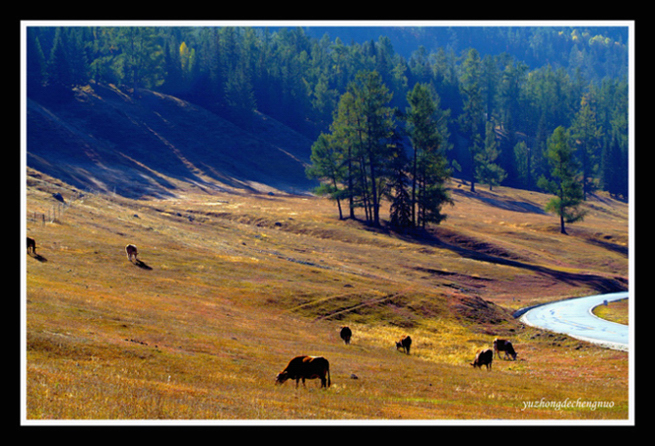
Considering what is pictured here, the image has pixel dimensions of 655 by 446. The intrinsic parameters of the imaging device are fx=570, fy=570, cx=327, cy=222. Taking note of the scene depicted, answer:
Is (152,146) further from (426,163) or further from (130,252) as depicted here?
(130,252)

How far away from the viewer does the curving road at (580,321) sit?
133 ft

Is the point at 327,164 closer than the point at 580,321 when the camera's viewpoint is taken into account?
No

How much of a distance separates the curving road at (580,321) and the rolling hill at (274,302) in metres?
2.18

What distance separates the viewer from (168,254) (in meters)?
54.2

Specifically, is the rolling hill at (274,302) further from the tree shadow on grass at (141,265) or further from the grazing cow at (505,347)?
the grazing cow at (505,347)

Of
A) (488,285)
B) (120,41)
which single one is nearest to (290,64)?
(120,41)

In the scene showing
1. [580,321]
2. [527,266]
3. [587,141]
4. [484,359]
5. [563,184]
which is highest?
[587,141]

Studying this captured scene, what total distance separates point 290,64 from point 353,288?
13696 centimetres

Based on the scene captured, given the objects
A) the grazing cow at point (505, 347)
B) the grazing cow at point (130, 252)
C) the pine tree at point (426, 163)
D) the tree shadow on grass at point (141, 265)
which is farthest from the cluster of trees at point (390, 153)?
the grazing cow at point (505, 347)

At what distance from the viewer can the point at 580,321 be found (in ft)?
159

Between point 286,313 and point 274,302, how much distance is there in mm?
2186

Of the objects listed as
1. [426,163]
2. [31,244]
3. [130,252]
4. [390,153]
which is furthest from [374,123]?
[31,244]

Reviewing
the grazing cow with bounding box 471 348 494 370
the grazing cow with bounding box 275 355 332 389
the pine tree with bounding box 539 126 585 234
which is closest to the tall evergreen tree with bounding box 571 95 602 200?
the pine tree with bounding box 539 126 585 234
